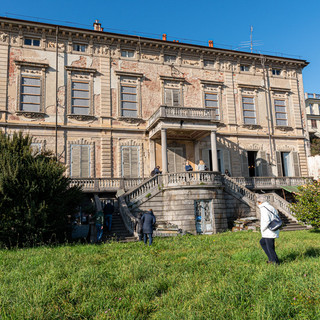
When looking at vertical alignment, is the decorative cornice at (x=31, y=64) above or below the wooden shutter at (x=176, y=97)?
above

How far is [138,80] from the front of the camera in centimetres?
2145

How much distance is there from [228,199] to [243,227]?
6.29 ft

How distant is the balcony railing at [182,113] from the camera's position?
18094 millimetres

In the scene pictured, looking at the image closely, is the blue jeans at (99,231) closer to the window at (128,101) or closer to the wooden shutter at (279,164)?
the window at (128,101)

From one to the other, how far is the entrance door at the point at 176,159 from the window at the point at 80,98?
649 cm

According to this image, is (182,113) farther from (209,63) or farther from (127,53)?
(209,63)

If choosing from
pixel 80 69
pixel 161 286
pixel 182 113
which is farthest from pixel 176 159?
pixel 161 286

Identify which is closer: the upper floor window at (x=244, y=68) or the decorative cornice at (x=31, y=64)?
the decorative cornice at (x=31, y=64)

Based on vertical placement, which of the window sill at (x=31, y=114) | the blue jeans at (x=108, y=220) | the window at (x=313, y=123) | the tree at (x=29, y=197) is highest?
the window at (x=313, y=123)

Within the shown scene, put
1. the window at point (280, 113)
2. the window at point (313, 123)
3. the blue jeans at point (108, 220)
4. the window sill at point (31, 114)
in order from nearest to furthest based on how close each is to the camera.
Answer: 1. the blue jeans at point (108, 220)
2. the window sill at point (31, 114)
3. the window at point (280, 113)
4. the window at point (313, 123)

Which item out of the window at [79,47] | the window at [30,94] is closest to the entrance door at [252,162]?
the window at [79,47]

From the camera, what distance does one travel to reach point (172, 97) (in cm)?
2198

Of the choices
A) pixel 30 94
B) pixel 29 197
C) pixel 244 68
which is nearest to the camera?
pixel 29 197

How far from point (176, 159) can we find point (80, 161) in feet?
22.0
